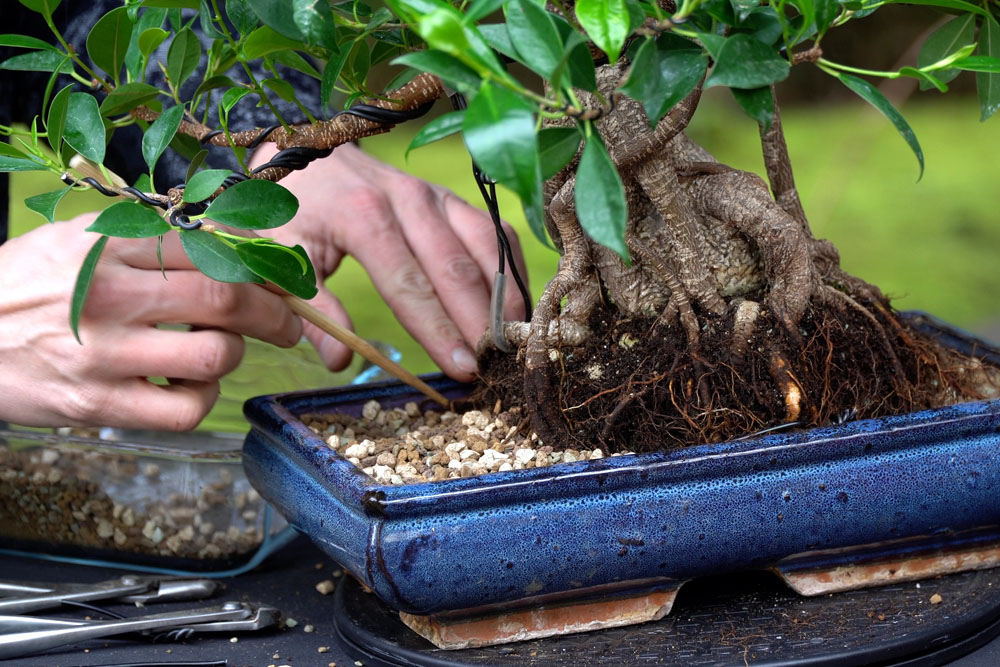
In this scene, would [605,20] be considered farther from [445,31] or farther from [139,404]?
[139,404]

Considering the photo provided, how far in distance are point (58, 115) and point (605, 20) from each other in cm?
33

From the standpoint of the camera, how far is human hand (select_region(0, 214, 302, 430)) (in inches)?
27.9

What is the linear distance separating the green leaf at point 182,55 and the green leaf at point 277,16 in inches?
4.8

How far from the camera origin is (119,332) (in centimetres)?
71

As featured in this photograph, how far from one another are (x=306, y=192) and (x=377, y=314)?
1.76 meters

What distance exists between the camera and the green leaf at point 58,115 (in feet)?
1.83

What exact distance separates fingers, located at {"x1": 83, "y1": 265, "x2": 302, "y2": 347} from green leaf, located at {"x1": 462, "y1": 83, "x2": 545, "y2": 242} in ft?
1.31

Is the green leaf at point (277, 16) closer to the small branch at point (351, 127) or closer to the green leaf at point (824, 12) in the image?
the small branch at point (351, 127)

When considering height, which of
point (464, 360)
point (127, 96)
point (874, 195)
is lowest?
point (874, 195)

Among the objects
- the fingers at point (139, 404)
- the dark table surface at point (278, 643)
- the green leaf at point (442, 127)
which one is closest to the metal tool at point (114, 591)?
the dark table surface at point (278, 643)

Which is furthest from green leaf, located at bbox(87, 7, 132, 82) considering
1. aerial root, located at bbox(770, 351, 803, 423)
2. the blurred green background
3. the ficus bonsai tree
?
the blurred green background

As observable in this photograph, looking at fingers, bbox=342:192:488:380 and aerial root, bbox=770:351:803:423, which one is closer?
aerial root, bbox=770:351:803:423

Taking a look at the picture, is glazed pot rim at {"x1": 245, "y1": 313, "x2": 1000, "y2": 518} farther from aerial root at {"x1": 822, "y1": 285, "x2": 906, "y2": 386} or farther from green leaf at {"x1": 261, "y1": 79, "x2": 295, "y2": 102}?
green leaf at {"x1": 261, "y1": 79, "x2": 295, "y2": 102}

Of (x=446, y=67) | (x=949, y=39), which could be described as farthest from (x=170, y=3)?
(x=949, y=39)
